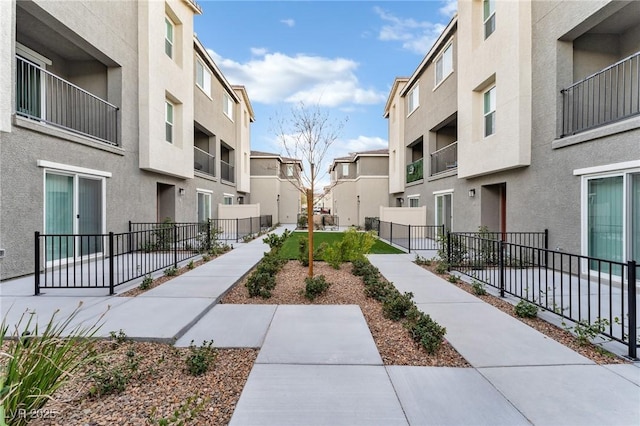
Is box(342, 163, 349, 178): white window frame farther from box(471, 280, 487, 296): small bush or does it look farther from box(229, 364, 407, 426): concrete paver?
box(229, 364, 407, 426): concrete paver

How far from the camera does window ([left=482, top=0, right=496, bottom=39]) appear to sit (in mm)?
10656

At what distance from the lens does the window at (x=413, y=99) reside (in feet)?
60.7

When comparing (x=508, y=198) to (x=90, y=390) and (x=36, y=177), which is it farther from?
(x=36, y=177)

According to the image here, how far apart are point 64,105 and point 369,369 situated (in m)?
11.8

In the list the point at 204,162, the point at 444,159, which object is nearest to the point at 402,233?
the point at 444,159

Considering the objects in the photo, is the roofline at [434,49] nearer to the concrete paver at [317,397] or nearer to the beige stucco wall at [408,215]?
the beige stucco wall at [408,215]

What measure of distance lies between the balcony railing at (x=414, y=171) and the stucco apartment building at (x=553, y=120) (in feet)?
16.9

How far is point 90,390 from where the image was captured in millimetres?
2779

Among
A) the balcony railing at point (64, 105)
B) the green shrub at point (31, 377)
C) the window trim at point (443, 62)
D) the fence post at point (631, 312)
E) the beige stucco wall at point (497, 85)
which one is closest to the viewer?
the green shrub at point (31, 377)

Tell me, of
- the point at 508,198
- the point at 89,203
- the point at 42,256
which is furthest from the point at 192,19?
the point at 508,198

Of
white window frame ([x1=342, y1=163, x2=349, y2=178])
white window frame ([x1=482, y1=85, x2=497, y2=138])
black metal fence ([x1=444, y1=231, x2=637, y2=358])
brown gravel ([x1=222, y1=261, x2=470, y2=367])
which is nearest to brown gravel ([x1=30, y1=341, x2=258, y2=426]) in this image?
brown gravel ([x1=222, y1=261, x2=470, y2=367])

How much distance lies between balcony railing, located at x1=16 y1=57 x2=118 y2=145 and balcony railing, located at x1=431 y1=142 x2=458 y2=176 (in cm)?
1383

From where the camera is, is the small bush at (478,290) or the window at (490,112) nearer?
the small bush at (478,290)

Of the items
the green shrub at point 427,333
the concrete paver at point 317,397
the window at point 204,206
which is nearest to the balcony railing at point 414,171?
the window at point 204,206
